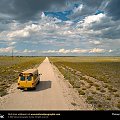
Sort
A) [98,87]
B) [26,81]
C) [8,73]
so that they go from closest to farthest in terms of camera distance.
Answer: [26,81], [98,87], [8,73]

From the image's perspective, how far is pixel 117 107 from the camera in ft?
55.2

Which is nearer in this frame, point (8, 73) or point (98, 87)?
point (98, 87)

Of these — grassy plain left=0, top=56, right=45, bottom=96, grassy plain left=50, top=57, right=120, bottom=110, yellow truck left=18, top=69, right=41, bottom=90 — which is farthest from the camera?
grassy plain left=0, top=56, right=45, bottom=96

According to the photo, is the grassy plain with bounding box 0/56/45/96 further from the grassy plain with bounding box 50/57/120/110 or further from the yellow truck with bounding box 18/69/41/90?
the grassy plain with bounding box 50/57/120/110

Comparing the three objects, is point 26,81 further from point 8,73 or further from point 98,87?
point 8,73

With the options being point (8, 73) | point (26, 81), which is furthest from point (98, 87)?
point (8, 73)

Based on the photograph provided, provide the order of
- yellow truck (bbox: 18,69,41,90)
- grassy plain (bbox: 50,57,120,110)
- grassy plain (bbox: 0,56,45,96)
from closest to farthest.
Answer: grassy plain (bbox: 50,57,120,110)
yellow truck (bbox: 18,69,41,90)
grassy plain (bbox: 0,56,45,96)

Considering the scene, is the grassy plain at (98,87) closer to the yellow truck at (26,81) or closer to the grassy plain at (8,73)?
the yellow truck at (26,81)

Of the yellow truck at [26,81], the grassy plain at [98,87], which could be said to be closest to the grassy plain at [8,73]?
the yellow truck at [26,81]

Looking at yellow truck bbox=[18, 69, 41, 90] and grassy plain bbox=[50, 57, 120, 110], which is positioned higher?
yellow truck bbox=[18, 69, 41, 90]

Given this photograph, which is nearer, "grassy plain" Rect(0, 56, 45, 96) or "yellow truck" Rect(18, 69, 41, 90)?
"yellow truck" Rect(18, 69, 41, 90)

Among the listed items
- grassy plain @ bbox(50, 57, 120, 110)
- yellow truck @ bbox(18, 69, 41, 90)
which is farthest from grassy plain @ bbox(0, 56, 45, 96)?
grassy plain @ bbox(50, 57, 120, 110)
